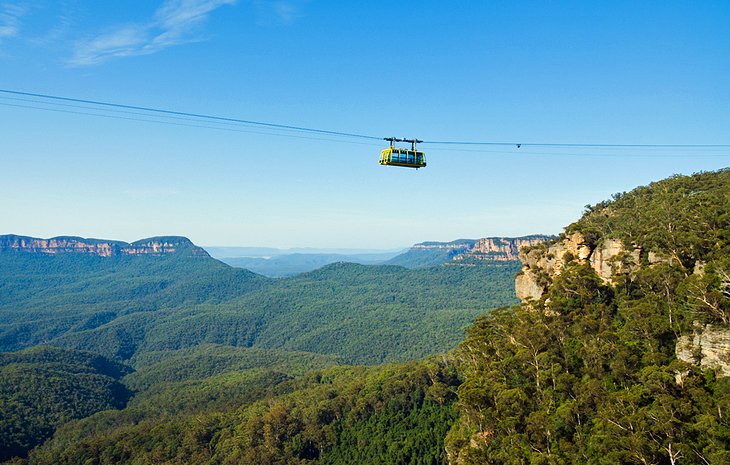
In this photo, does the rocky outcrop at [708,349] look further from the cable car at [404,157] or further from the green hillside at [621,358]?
the cable car at [404,157]

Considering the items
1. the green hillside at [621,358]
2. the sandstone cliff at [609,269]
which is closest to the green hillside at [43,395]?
the green hillside at [621,358]

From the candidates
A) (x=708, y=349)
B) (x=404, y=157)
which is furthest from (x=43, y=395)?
(x=708, y=349)

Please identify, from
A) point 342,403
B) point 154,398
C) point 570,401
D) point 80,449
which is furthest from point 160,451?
point 570,401

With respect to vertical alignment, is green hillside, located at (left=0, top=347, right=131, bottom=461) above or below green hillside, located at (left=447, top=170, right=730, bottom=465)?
below

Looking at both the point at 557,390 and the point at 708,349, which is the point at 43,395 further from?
the point at 708,349

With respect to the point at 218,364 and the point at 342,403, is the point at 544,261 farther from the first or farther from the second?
the point at 218,364

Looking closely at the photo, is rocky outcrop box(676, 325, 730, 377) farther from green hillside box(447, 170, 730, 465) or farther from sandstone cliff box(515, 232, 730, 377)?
green hillside box(447, 170, 730, 465)

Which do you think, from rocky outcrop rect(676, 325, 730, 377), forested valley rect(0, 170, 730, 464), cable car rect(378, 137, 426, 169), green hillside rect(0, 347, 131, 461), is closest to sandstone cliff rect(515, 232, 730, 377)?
rocky outcrop rect(676, 325, 730, 377)
